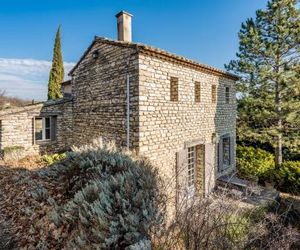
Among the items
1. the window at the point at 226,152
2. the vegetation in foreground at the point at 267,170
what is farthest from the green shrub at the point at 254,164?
the window at the point at 226,152

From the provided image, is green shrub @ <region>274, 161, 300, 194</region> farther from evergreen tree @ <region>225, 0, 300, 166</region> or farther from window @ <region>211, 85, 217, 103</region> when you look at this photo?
window @ <region>211, 85, 217, 103</region>

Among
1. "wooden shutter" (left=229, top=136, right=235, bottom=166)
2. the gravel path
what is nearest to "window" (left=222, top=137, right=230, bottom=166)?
"wooden shutter" (left=229, top=136, right=235, bottom=166)

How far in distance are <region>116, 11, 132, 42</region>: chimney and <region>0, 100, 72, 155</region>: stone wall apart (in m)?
4.53

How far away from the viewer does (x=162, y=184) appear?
4008mm

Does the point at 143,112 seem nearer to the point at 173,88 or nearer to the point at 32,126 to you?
the point at 173,88

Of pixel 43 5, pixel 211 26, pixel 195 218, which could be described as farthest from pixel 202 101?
pixel 43 5

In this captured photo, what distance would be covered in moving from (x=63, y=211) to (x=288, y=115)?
13.8 metres

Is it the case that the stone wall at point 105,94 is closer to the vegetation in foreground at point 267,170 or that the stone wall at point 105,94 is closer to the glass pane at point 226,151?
the glass pane at point 226,151

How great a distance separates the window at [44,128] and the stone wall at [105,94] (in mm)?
1507

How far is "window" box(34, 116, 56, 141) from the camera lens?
11008 mm

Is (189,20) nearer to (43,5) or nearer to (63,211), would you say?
(43,5)

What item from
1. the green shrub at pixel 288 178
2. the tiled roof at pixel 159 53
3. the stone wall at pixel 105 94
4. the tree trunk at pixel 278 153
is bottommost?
the green shrub at pixel 288 178

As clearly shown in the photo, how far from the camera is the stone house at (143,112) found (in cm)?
720

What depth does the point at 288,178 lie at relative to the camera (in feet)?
40.6
